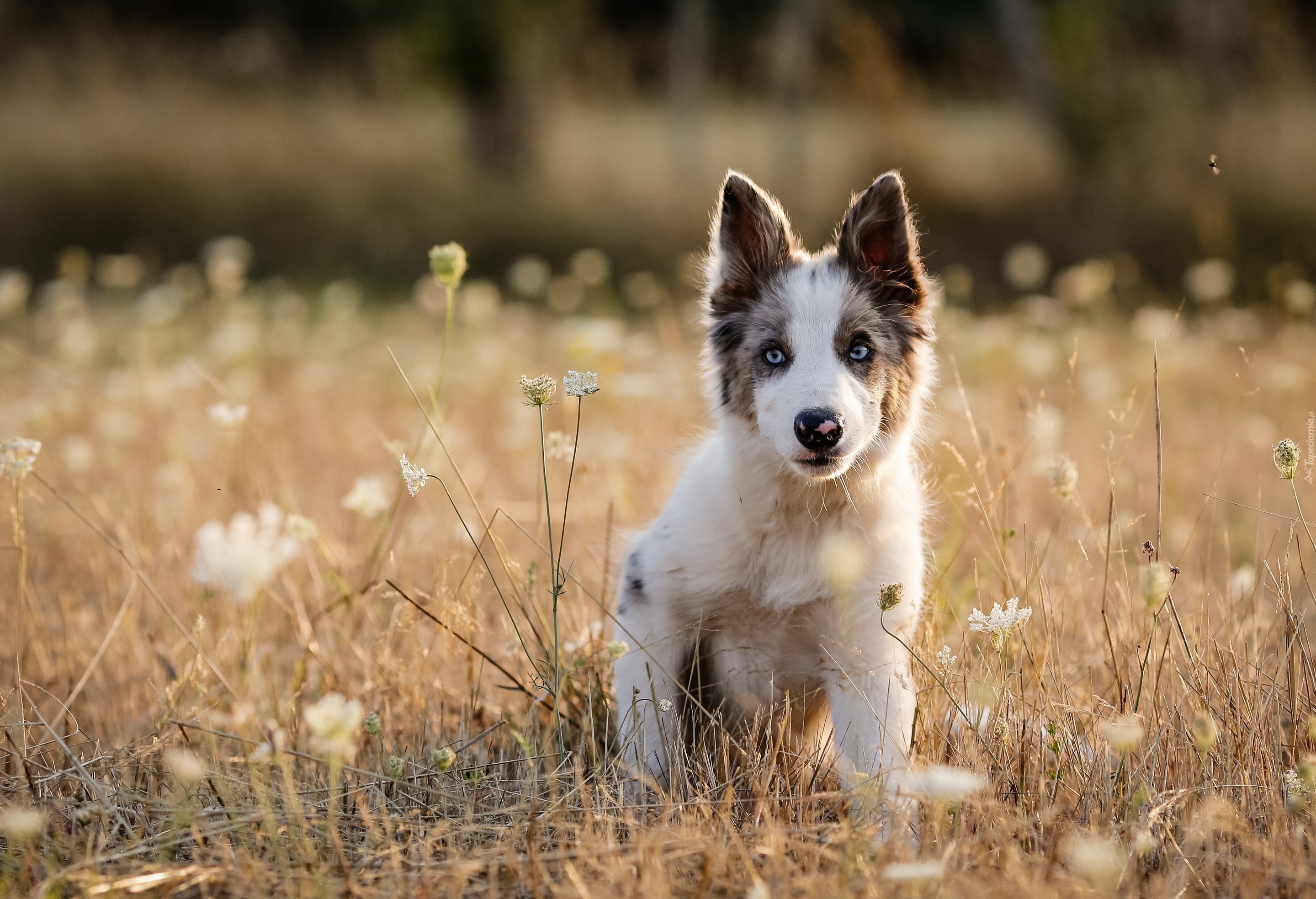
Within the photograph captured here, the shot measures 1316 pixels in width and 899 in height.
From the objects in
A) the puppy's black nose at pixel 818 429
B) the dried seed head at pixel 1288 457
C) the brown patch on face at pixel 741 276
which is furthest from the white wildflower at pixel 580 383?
the dried seed head at pixel 1288 457

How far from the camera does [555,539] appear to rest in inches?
163

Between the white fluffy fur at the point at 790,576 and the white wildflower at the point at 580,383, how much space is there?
506 millimetres

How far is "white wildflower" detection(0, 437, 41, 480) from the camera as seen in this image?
199 cm

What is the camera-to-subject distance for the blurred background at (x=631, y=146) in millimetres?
9797

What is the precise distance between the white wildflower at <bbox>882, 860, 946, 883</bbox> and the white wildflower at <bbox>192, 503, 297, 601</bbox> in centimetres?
97

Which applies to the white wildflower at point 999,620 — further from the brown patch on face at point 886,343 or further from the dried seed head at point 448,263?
the dried seed head at point 448,263

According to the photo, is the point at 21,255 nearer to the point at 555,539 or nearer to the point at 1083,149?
the point at 555,539

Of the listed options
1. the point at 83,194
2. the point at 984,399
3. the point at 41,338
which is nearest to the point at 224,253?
the point at 41,338

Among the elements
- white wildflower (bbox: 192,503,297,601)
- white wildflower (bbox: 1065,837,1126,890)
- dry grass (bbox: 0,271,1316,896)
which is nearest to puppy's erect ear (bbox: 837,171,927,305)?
dry grass (bbox: 0,271,1316,896)

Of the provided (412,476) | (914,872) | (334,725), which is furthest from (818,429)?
(334,725)

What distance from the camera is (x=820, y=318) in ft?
8.46

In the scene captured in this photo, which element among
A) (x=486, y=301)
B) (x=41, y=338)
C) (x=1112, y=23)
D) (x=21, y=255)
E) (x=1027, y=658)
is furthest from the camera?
(x=1112, y=23)

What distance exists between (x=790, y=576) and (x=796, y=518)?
0.15m

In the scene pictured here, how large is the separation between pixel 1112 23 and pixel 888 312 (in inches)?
441
